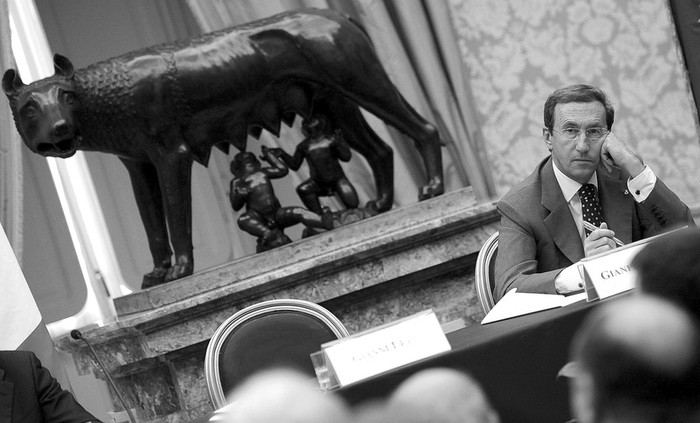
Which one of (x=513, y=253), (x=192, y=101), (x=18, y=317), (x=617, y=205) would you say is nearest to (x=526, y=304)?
(x=513, y=253)

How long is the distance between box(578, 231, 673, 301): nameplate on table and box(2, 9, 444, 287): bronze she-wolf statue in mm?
1738

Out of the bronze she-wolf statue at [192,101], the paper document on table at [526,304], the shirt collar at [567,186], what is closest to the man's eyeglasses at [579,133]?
the shirt collar at [567,186]

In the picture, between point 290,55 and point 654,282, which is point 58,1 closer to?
point 290,55

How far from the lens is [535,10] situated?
5293 millimetres

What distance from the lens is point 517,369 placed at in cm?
189

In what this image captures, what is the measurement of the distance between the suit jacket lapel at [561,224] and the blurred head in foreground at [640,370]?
203cm

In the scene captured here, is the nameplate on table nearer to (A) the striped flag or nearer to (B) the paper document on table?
(B) the paper document on table

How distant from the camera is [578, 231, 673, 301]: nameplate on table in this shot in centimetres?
210

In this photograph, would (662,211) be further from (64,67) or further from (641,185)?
(64,67)

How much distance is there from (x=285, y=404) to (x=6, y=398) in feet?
6.41

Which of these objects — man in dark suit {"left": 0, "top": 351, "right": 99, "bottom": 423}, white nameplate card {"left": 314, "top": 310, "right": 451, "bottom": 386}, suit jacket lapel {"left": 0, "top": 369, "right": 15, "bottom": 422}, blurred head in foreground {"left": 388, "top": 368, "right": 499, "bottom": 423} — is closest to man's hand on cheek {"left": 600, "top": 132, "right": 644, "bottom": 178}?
white nameplate card {"left": 314, "top": 310, "right": 451, "bottom": 386}

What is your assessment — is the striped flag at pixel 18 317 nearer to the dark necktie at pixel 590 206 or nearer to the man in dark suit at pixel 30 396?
the man in dark suit at pixel 30 396

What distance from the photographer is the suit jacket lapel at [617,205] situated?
285cm

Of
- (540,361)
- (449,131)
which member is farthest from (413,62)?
(540,361)
